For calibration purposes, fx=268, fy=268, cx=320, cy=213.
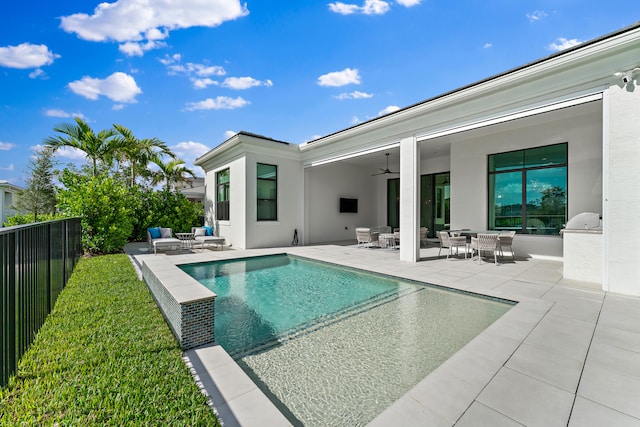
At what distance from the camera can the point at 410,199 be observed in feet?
27.1

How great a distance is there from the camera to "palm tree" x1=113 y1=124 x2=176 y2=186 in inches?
515

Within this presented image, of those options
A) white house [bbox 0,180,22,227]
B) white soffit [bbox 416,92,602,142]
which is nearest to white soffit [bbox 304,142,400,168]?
white soffit [bbox 416,92,602,142]

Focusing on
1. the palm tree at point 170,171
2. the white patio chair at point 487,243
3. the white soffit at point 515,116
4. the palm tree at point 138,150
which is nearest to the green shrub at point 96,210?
the palm tree at point 138,150

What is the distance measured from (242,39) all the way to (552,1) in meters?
8.97

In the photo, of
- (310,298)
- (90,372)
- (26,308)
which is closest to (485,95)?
(310,298)

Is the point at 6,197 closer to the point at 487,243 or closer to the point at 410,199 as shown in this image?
the point at 410,199

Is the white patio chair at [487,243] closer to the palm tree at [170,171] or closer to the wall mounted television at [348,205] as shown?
the wall mounted television at [348,205]

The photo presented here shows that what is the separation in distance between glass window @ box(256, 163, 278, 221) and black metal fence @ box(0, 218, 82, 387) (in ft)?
23.5

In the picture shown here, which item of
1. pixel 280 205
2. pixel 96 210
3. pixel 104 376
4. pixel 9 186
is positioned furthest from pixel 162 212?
pixel 9 186

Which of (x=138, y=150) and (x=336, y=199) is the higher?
(x=138, y=150)

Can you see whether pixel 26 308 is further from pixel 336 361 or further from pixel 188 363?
pixel 336 361

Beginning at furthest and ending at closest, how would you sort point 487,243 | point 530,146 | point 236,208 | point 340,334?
point 236,208
point 530,146
point 487,243
point 340,334

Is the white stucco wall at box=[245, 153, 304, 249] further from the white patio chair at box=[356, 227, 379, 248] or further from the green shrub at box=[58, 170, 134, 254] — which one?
the green shrub at box=[58, 170, 134, 254]

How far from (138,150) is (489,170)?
53.4ft
